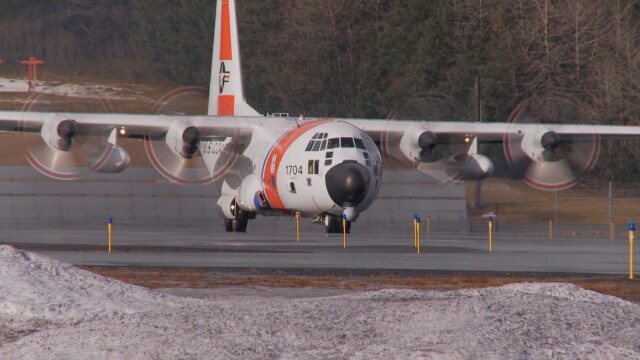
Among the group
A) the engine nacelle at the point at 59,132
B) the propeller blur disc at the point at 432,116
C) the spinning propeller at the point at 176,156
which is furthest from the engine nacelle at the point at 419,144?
the engine nacelle at the point at 59,132

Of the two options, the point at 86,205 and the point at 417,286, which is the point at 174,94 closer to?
the point at 86,205

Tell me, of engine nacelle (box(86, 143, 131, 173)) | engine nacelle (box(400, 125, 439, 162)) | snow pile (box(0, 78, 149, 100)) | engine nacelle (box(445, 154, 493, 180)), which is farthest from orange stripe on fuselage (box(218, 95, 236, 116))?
snow pile (box(0, 78, 149, 100))

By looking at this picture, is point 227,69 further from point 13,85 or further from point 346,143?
point 13,85

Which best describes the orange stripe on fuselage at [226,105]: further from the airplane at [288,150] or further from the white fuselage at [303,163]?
the white fuselage at [303,163]

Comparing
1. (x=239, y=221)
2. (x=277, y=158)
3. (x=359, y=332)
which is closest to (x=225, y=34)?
(x=239, y=221)

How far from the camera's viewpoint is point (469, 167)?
37.9m

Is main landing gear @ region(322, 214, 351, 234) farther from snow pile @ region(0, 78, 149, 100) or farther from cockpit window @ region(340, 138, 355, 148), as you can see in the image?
snow pile @ region(0, 78, 149, 100)

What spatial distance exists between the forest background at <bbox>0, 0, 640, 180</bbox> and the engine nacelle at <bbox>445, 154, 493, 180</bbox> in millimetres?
20825

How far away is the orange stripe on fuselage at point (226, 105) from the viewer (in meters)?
41.4

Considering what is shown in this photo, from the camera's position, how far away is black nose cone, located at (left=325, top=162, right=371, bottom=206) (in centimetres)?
3134

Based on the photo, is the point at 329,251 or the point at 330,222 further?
Answer: the point at 330,222

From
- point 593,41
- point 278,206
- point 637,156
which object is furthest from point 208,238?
point 593,41

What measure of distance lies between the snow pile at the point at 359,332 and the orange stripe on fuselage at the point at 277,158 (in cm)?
2269

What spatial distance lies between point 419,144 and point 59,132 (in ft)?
37.7
